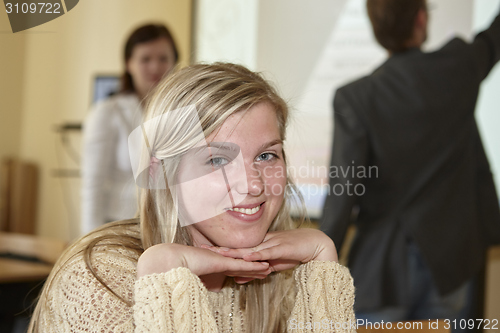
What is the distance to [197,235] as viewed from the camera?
75 cm

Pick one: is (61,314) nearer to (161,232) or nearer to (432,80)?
(161,232)

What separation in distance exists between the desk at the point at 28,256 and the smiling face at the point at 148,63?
58 cm

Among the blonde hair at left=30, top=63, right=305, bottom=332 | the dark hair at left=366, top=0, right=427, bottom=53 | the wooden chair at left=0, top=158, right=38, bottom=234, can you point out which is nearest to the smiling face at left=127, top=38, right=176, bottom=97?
the dark hair at left=366, top=0, right=427, bottom=53

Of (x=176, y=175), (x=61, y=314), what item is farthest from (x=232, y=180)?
(x=61, y=314)

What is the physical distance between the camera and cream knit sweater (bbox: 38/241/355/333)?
1.90 feet

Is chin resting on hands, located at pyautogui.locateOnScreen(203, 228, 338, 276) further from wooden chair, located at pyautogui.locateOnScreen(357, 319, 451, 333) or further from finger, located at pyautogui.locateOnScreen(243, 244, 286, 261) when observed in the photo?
wooden chair, located at pyautogui.locateOnScreen(357, 319, 451, 333)

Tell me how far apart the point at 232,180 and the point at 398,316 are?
0.82m

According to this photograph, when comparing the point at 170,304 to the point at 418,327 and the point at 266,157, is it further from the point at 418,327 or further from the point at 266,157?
the point at 418,327

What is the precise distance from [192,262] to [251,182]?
0.13 metres

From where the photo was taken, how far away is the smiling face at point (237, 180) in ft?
2.08

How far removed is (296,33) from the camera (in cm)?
182

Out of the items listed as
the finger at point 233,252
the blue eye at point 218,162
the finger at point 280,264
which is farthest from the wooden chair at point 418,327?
the blue eye at point 218,162

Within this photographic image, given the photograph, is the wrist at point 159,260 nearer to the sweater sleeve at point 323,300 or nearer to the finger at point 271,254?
the finger at point 271,254

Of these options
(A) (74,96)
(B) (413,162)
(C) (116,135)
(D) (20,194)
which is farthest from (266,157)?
(D) (20,194)
